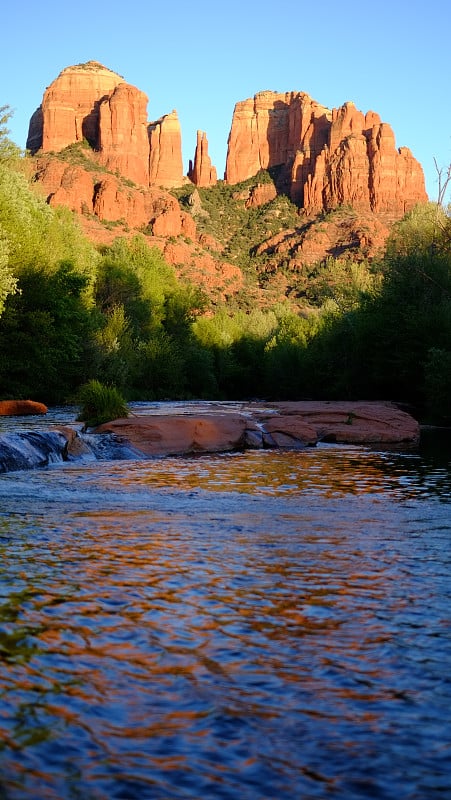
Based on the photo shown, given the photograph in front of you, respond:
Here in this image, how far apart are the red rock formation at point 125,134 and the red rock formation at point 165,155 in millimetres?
3005

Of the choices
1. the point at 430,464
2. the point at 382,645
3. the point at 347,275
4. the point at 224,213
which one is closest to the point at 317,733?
the point at 382,645

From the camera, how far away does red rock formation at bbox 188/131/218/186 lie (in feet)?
545

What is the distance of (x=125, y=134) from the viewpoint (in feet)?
499

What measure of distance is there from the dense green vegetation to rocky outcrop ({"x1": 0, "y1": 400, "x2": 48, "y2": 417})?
3.72m

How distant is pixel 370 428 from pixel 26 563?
695 inches

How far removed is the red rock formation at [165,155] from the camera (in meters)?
161

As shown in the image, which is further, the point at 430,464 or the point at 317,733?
the point at 430,464

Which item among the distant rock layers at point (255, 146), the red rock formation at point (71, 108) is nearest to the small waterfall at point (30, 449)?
the distant rock layers at point (255, 146)

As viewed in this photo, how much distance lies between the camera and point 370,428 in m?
23.6

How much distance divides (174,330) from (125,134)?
4192 inches

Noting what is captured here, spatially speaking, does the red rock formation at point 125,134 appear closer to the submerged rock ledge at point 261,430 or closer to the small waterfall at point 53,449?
the submerged rock ledge at point 261,430

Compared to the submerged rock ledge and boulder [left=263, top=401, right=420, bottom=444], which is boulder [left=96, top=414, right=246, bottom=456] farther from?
boulder [left=263, top=401, right=420, bottom=444]

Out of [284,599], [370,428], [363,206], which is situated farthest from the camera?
[363,206]

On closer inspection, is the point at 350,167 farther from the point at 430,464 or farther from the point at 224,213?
the point at 430,464
